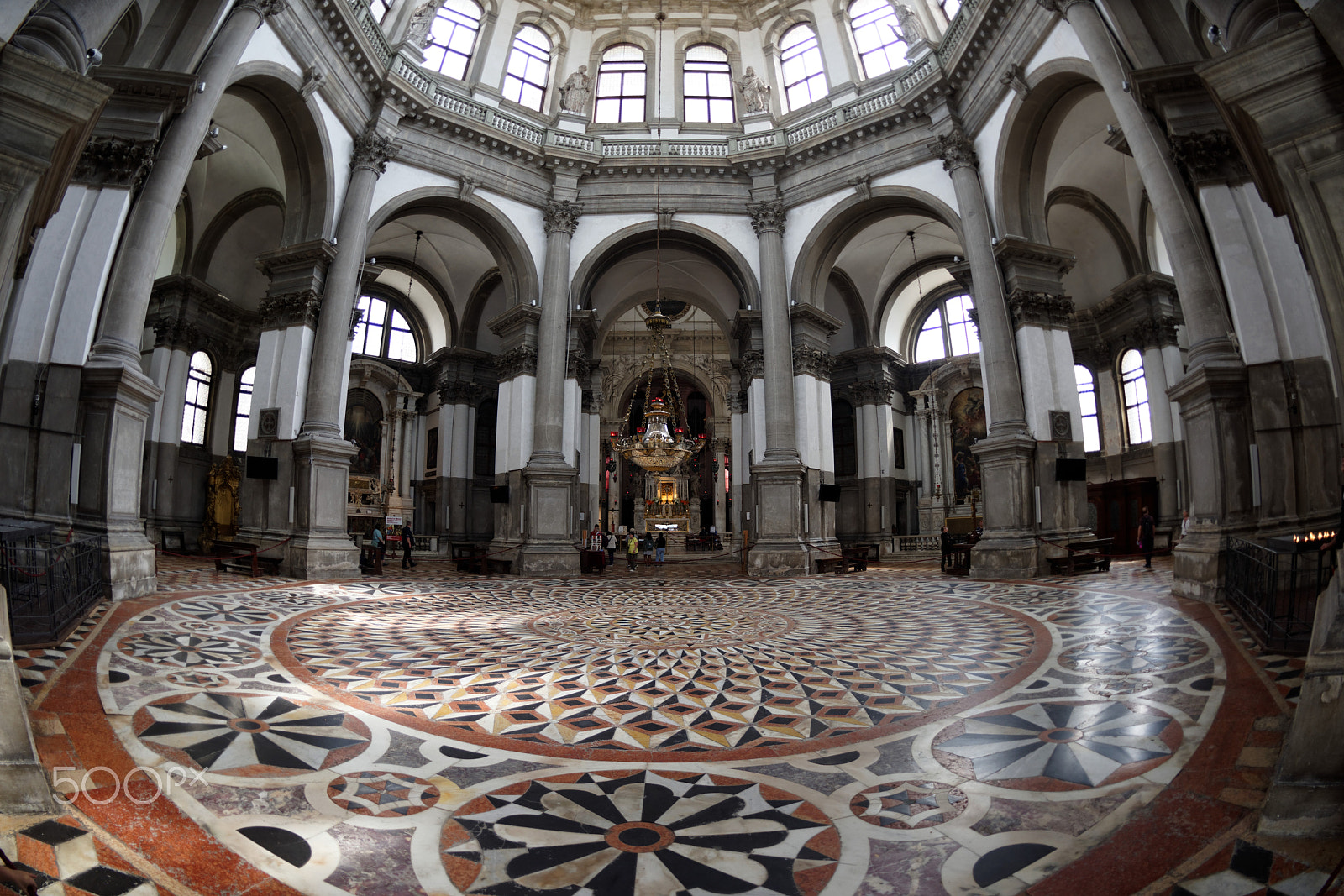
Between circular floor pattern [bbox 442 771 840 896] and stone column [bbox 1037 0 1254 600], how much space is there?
6498 millimetres

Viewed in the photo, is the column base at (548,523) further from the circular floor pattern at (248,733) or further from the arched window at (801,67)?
the arched window at (801,67)

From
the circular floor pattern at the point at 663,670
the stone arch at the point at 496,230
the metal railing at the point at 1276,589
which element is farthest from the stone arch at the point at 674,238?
the metal railing at the point at 1276,589

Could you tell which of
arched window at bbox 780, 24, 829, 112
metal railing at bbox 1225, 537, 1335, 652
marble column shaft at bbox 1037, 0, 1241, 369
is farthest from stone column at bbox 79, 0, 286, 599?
arched window at bbox 780, 24, 829, 112

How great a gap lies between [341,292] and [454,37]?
8.48m

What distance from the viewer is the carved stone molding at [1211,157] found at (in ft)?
25.1

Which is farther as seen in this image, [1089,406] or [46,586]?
[1089,406]

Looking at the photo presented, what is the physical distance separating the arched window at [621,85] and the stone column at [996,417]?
912cm

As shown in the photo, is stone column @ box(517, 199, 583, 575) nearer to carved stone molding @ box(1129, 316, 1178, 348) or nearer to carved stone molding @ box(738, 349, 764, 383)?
carved stone molding @ box(738, 349, 764, 383)

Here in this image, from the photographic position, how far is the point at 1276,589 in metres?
4.95

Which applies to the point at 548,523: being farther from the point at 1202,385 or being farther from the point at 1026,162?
the point at 1026,162

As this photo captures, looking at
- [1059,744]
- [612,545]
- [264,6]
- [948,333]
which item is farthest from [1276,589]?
[948,333]

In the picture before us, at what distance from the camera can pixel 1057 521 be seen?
12031mm

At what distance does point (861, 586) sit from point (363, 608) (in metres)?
8.02

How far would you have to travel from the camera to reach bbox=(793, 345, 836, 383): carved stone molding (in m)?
16.7
